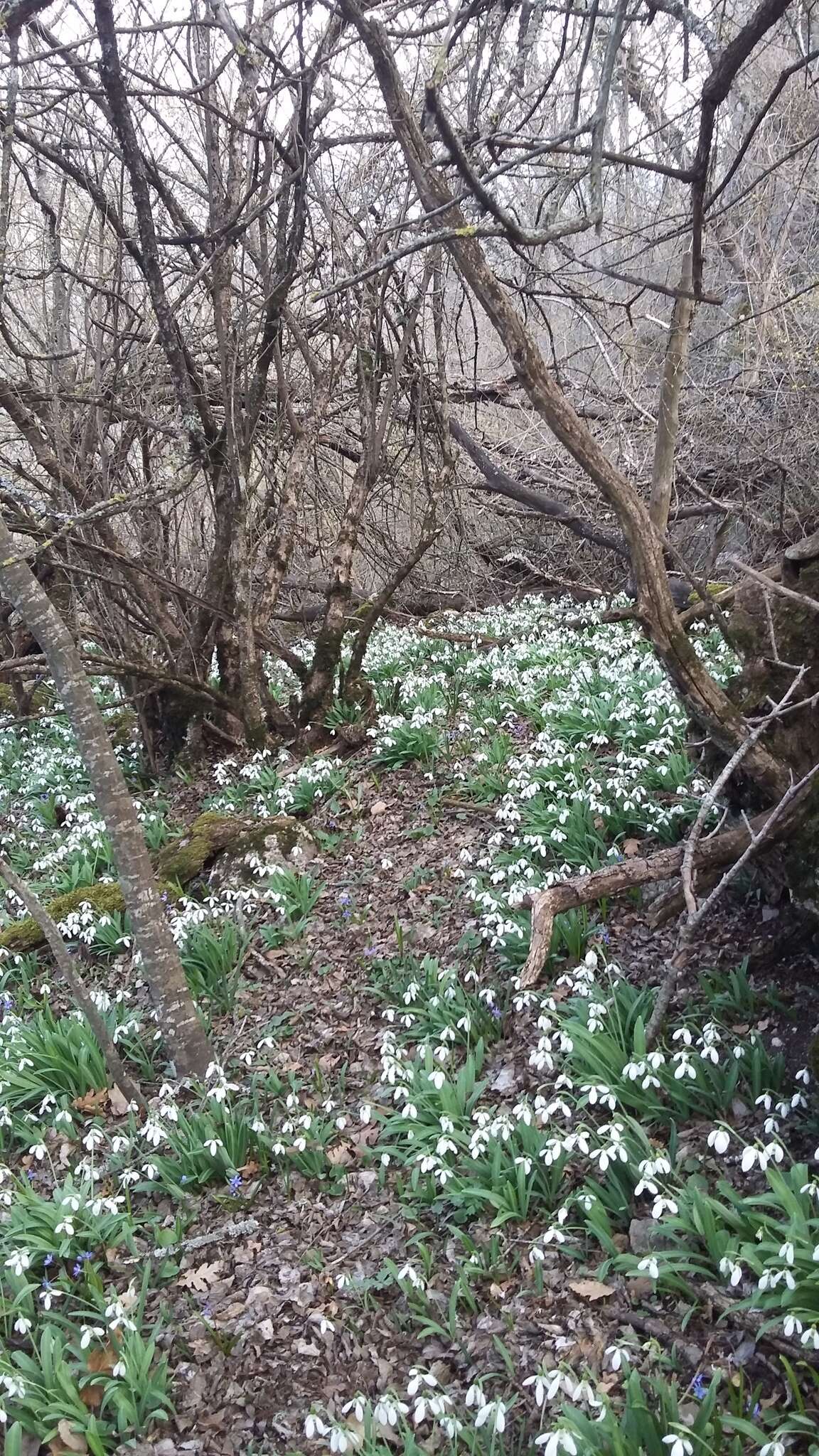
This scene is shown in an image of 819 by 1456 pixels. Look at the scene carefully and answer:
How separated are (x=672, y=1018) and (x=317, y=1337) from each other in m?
1.71

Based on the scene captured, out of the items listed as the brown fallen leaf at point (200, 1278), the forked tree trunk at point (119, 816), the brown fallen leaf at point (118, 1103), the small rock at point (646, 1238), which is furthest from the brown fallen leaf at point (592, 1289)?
the brown fallen leaf at point (118, 1103)

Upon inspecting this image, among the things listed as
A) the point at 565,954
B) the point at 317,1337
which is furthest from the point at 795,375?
the point at 317,1337

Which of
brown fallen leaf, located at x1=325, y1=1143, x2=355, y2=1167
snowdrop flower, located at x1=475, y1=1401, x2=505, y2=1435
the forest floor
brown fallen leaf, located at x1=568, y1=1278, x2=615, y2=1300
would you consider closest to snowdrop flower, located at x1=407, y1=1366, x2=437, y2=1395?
the forest floor

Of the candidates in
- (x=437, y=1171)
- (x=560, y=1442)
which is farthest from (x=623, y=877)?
(x=560, y=1442)

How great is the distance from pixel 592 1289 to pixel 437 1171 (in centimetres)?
75

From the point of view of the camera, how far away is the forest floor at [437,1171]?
2.53 metres

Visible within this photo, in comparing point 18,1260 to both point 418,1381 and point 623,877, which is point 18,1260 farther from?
point 623,877

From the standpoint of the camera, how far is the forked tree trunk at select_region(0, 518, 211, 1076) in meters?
3.42

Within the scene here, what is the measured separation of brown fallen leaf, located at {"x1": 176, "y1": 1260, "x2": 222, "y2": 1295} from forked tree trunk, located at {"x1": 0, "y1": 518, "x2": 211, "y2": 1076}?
94 centimetres

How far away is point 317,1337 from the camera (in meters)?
3.00

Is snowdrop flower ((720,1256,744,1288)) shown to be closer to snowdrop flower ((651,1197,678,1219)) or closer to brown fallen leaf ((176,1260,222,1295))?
snowdrop flower ((651,1197,678,1219))

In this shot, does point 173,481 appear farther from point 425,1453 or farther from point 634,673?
point 425,1453

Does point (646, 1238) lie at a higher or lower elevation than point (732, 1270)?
lower

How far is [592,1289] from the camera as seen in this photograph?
9.22 feet
